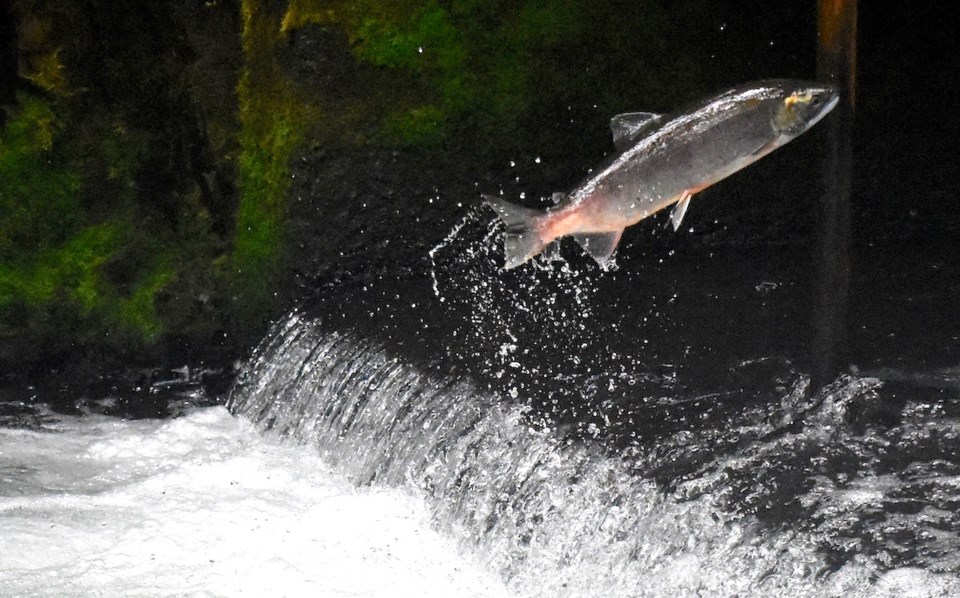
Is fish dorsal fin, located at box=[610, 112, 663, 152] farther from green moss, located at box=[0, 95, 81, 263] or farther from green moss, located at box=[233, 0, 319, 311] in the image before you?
green moss, located at box=[0, 95, 81, 263]

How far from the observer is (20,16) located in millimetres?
5352

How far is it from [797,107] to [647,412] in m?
1.35

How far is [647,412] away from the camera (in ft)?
13.9

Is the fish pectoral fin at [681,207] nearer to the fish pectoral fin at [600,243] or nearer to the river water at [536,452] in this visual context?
the fish pectoral fin at [600,243]

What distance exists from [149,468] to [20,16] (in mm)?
2038

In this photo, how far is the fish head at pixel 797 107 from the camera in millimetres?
3270

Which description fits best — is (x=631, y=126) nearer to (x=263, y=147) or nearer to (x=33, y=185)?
(x=263, y=147)

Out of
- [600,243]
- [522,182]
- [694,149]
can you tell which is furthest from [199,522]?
[694,149]

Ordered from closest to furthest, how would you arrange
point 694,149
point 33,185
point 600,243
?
1. point 694,149
2. point 600,243
3. point 33,185

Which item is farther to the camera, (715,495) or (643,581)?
(715,495)

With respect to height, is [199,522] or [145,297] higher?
[145,297]

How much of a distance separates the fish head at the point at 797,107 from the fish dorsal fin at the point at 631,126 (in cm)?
32

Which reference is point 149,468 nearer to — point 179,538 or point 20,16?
point 179,538

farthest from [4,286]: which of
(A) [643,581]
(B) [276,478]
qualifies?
(A) [643,581]
